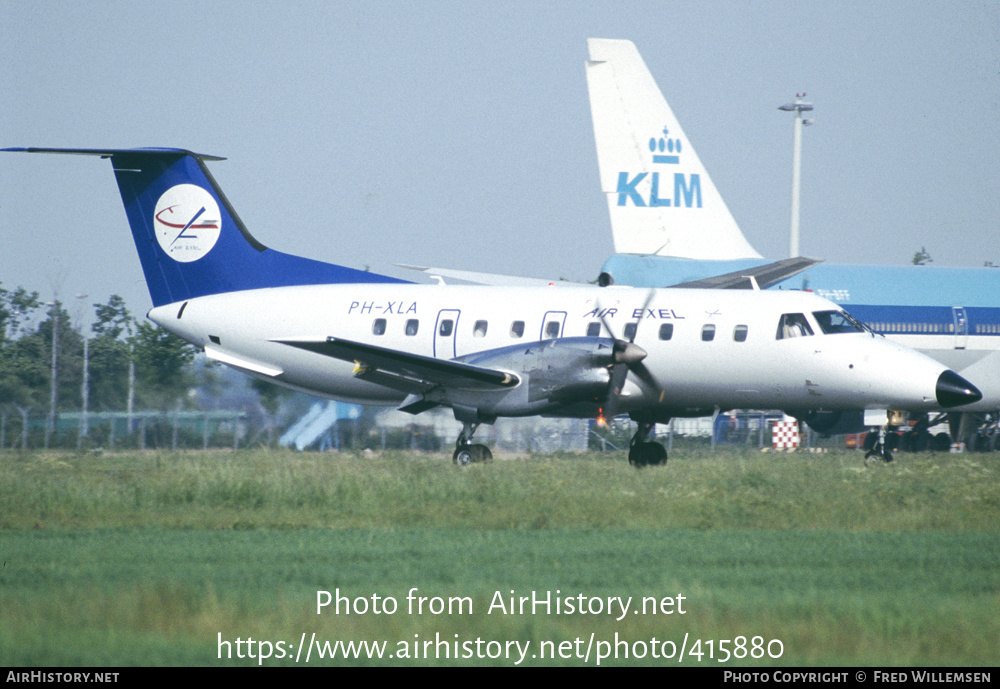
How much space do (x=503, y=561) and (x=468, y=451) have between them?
9.17 metres

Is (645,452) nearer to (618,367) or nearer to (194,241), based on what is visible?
(618,367)

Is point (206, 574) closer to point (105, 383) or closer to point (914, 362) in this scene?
point (914, 362)

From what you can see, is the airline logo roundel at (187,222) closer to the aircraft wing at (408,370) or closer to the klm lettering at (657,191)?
the aircraft wing at (408,370)

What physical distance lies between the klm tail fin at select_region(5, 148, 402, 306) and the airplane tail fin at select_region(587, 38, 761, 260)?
15254 millimetres

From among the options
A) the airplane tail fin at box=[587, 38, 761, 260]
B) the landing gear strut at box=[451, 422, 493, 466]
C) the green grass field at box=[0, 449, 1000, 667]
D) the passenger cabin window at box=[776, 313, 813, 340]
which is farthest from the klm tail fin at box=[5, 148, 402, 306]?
the airplane tail fin at box=[587, 38, 761, 260]

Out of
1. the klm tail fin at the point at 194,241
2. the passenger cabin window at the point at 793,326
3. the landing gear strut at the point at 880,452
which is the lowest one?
the landing gear strut at the point at 880,452

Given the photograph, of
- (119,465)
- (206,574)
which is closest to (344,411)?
(119,465)

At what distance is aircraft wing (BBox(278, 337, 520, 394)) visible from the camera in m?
18.9

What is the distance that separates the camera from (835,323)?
19.8 m

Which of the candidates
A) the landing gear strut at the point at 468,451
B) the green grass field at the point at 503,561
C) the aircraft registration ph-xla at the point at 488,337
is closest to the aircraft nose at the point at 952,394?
the aircraft registration ph-xla at the point at 488,337

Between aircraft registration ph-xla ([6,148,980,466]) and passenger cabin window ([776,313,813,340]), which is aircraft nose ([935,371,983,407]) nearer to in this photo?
aircraft registration ph-xla ([6,148,980,466])

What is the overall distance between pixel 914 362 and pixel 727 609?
12.6 m

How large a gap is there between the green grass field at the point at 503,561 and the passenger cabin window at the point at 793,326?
7.80ft

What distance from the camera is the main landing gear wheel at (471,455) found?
771 inches
